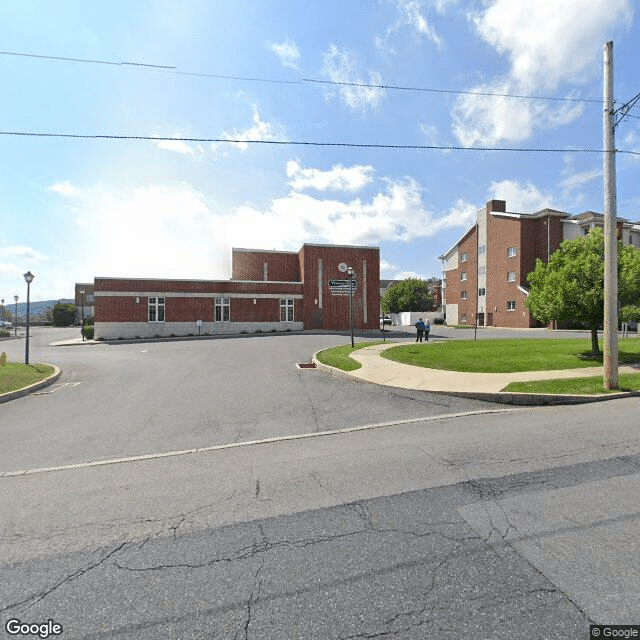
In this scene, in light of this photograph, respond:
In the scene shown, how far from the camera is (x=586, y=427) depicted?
6.04m

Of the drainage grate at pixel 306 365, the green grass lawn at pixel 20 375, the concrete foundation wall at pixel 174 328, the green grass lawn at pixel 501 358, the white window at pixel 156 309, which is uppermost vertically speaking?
the white window at pixel 156 309

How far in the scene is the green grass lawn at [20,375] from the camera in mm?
9969

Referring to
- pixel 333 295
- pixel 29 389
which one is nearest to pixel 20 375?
pixel 29 389

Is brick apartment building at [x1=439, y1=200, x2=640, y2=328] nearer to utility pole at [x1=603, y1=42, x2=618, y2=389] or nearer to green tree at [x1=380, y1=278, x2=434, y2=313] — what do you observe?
green tree at [x1=380, y1=278, x2=434, y2=313]

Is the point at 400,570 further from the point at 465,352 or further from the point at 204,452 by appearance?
the point at 465,352

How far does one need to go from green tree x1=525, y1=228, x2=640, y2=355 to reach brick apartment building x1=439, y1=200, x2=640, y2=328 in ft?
93.5

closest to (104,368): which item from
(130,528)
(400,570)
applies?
(130,528)

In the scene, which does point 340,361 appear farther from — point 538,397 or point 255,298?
point 255,298

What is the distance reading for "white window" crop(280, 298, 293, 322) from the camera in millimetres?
35062

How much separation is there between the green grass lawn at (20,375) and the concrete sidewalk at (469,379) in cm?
950

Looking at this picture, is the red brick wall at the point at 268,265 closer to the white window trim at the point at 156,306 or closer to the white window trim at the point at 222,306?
the white window trim at the point at 222,306

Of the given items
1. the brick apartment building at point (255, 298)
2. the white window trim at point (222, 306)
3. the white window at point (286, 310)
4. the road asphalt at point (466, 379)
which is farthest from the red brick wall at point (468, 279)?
the road asphalt at point (466, 379)

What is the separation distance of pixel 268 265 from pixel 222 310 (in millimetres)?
8767

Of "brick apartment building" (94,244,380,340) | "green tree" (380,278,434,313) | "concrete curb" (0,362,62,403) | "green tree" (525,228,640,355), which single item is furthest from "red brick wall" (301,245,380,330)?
"green tree" (380,278,434,313)
